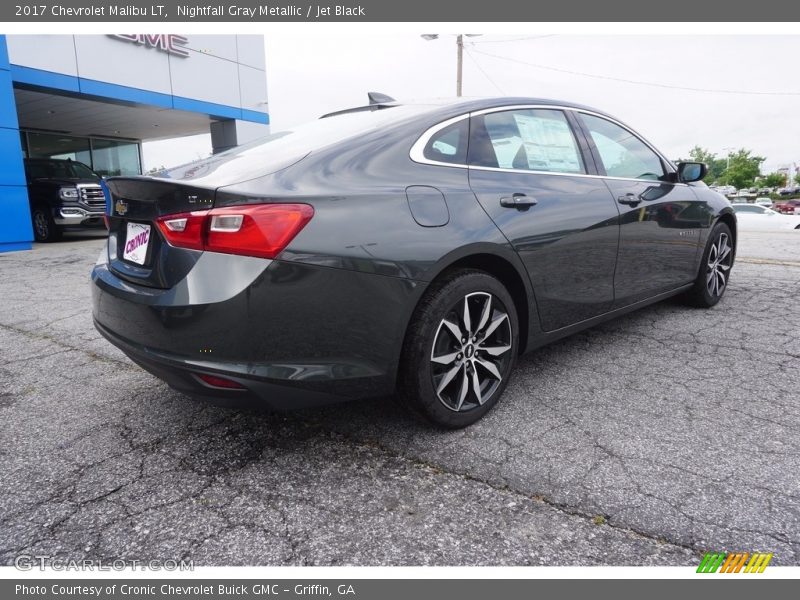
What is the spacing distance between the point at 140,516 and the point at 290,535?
0.54 m

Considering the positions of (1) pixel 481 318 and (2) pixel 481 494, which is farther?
(1) pixel 481 318

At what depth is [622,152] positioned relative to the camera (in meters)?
3.50

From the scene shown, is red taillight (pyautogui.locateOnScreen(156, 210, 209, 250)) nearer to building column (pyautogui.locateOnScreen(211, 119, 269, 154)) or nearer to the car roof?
the car roof

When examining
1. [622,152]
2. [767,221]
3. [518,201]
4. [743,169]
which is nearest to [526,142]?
[518,201]

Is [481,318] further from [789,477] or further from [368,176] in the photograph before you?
[789,477]

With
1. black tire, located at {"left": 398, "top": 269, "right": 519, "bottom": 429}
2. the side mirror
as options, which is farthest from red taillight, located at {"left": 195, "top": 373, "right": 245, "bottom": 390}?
the side mirror

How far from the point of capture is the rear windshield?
2057mm

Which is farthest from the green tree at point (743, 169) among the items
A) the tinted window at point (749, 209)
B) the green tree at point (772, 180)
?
the tinted window at point (749, 209)

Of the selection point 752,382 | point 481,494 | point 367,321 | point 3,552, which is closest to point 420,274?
point 367,321

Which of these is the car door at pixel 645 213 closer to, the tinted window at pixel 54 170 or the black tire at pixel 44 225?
the black tire at pixel 44 225

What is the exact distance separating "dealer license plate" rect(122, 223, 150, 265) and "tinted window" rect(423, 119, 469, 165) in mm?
1178

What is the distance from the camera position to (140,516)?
6.09ft

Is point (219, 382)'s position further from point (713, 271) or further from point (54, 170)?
point (54, 170)

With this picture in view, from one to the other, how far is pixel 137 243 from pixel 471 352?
4.78ft
